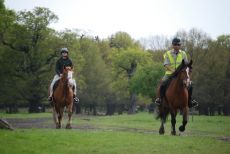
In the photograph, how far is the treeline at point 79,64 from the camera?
67.4m

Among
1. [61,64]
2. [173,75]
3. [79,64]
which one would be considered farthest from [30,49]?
[173,75]

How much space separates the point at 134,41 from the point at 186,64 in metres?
85.7

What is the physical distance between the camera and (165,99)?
19578 millimetres

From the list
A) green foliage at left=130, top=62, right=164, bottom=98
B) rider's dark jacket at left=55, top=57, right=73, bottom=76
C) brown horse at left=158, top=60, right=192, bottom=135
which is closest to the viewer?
brown horse at left=158, top=60, right=192, bottom=135

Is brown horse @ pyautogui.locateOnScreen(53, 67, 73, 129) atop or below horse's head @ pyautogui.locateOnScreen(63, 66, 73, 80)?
below

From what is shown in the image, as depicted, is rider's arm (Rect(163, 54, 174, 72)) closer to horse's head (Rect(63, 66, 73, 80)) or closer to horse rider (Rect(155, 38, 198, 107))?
horse rider (Rect(155, 38, 198, 107))

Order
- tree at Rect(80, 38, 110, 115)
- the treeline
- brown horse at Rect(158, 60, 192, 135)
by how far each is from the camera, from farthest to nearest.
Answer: tree at Rect(80, 38, 110, 115), the treeline, brown horse at Rect(158, 60, 192, 135)

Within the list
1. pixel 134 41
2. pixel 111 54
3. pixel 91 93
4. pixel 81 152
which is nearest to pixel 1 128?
pixel 81 152

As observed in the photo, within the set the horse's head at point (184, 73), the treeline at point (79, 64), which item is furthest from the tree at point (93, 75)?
the horse's head at point (184, 73)

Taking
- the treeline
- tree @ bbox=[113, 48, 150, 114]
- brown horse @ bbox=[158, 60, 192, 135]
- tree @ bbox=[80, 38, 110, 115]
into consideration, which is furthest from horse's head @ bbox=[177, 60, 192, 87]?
tree @ bbox=[80, 38, 110, 115]

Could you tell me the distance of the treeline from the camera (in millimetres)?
67438

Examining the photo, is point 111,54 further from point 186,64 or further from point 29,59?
point 186,64

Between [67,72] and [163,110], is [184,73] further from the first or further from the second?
[67,72]

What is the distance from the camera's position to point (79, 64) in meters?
76.2
